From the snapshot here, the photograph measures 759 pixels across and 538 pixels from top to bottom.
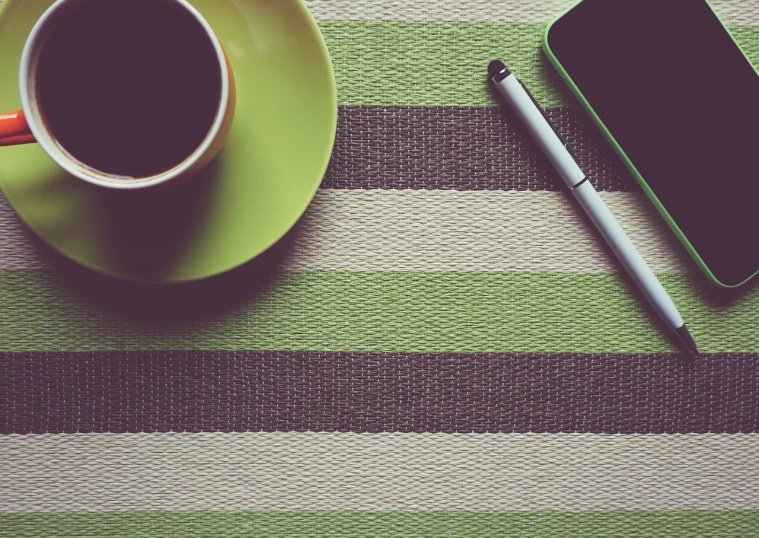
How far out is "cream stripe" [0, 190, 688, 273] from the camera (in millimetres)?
488

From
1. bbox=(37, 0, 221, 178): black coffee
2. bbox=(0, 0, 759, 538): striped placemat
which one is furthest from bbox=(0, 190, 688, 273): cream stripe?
bbox=(37, 0, 221, 178): black coffee

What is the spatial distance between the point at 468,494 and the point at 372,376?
0.41ft

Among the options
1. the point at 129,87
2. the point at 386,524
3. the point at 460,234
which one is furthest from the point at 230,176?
the point at 386,524

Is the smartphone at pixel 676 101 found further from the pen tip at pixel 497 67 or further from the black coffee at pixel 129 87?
the black coffee at pixel 129 87

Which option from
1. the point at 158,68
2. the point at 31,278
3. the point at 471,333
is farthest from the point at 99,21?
the point at 471,333

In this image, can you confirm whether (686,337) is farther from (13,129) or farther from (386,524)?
(13,129)

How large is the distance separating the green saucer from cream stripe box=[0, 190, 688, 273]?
0.24 ft

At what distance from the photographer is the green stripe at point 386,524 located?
485 mm

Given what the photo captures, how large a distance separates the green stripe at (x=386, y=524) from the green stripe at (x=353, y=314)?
0.44 ft

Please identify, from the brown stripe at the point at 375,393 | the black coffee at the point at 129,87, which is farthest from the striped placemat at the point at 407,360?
the black coffee at the point at 129,87

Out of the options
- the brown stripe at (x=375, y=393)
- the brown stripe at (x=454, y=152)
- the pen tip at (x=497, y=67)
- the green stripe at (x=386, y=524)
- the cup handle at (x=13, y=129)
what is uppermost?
the pen tip at (x=497, y=67)

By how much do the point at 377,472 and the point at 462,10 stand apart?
38 cm

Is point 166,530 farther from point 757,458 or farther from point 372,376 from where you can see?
point 757,458

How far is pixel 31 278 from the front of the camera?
0.48 meters
